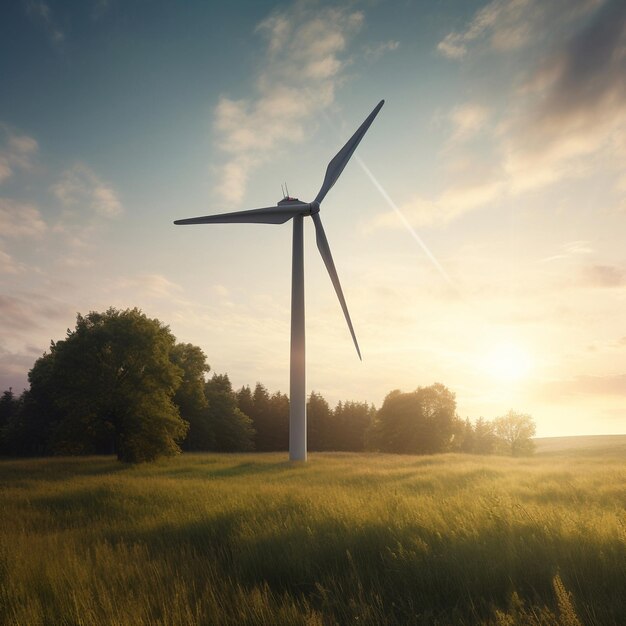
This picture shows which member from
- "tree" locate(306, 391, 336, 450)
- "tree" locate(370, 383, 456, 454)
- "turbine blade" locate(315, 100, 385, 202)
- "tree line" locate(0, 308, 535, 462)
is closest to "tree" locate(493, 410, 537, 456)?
"tree line" locate(0, 308, 535, 462)

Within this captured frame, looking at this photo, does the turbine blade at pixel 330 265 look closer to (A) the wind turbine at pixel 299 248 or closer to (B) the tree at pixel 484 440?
(A) the wind turbine at pixel 299 248

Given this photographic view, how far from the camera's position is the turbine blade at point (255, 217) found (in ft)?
90.5

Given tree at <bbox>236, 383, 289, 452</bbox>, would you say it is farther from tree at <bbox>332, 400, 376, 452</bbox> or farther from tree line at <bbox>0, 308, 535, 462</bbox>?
tree at <bbox>332, 400, 376, 452</bbox>

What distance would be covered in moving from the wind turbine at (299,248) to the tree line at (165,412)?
900cm

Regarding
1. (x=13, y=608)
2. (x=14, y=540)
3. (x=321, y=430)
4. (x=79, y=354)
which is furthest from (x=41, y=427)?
(x=13, y=608)

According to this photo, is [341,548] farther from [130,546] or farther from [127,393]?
[127,393]

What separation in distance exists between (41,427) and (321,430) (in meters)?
47.4

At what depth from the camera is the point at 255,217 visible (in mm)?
28188

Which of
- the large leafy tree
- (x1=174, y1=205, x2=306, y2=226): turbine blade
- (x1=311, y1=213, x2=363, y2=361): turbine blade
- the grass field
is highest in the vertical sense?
(x1=174, y1=205, x2=306, y2=226): turbine blade

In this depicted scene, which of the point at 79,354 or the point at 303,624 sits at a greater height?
the point at 79,354

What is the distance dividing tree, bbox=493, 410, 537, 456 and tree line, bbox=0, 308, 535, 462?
Result: 0.51 ft

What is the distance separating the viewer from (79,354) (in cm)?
2819

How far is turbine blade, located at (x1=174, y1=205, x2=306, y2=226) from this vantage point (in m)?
27.6

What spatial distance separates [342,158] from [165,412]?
66.1 ft
